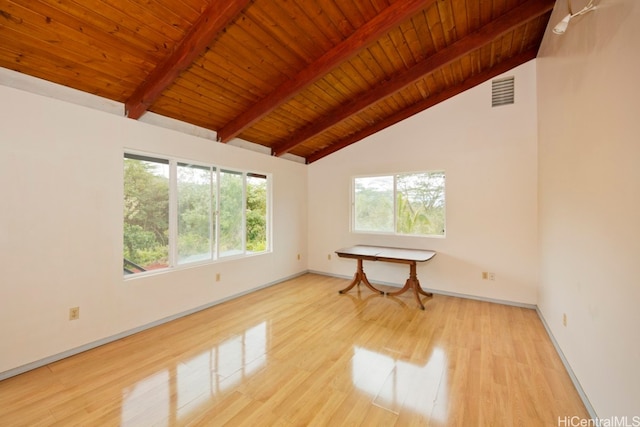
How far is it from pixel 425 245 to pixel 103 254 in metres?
4.14

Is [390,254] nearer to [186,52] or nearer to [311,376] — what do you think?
[311,376]

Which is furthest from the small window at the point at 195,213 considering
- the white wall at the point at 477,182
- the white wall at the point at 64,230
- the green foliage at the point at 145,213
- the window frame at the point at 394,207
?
the white wall at the point at 477,182

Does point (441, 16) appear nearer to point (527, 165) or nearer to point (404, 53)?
point (404, 53)

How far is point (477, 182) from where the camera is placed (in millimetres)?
3812

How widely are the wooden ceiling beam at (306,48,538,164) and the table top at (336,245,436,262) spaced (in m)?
2.03

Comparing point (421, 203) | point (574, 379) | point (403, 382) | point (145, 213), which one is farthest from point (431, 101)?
point (145, 213)

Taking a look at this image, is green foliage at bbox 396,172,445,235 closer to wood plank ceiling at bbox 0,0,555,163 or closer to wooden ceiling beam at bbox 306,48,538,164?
wooden ceiling beam at bbox 306,48,538,164

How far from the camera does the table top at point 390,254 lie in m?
3.60

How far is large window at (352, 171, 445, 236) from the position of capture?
4180 millimetres

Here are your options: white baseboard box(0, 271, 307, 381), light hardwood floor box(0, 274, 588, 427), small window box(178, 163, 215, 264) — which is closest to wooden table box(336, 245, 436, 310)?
light hardwood floor box(0, 274, 588, 427)

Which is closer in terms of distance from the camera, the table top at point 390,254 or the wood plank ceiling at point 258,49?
the wood plank ceiling at point 258,49

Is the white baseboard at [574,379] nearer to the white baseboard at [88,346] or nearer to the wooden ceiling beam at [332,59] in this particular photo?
the wooden ceiling beam at [332,59]

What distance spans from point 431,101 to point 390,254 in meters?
2.46

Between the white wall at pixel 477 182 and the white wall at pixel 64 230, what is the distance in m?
3.35
